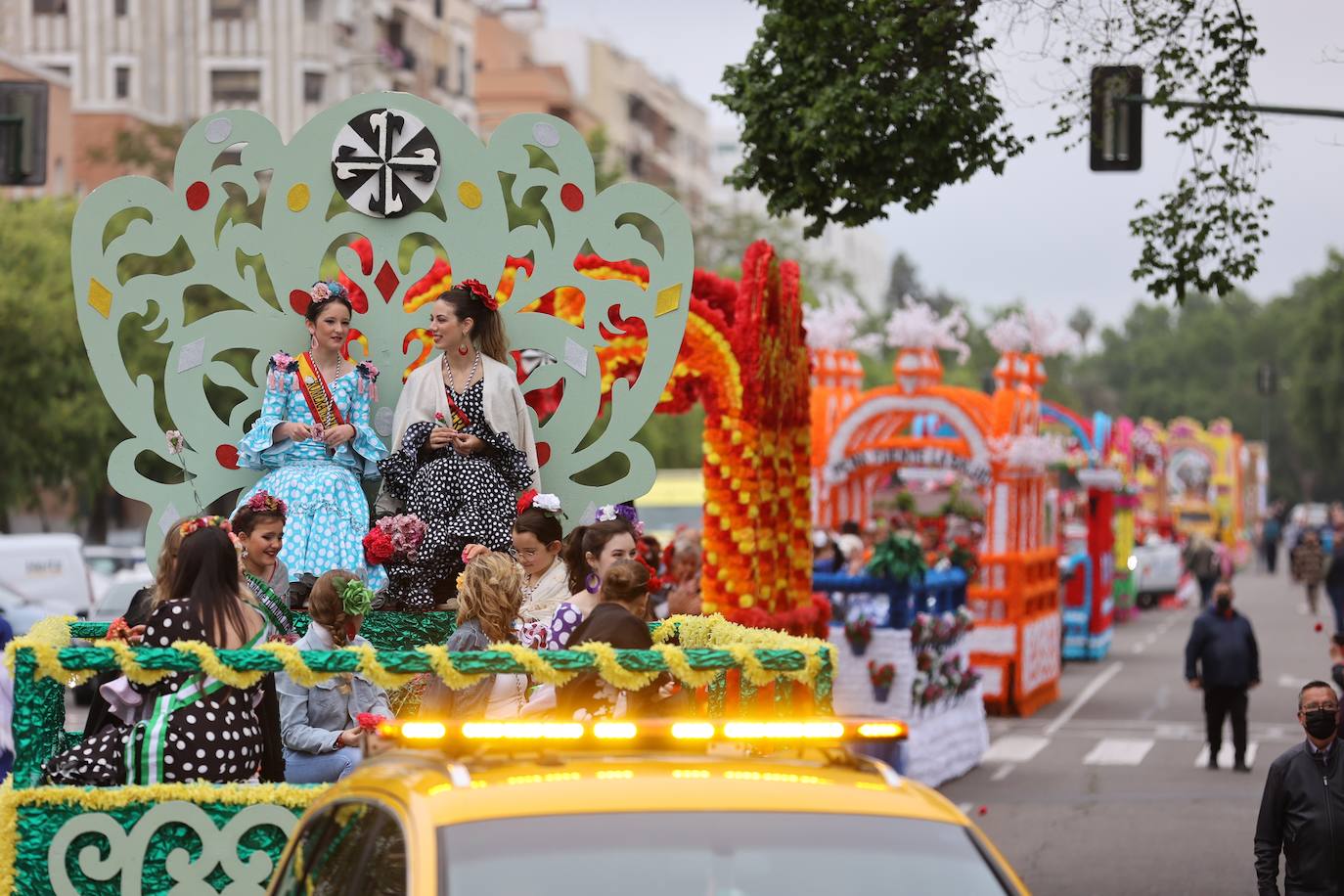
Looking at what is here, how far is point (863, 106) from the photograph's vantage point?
10656 mm

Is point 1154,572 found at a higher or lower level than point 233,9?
lower

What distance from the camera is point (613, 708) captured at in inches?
255

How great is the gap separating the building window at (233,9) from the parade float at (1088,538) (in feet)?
106

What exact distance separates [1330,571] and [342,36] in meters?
37.6

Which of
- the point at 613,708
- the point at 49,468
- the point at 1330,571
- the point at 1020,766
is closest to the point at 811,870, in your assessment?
the point at 613,708

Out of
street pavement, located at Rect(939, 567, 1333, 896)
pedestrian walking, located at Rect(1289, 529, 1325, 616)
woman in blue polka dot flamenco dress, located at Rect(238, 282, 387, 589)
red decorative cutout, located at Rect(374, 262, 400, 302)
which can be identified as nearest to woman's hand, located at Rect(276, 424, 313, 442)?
woman in blue polka dot flamenco dress, located at Rect(238, 282, 387, 589)

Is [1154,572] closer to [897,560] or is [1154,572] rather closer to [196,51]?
[196,51]

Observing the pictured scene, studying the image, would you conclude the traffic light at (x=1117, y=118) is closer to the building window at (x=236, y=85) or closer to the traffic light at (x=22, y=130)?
the traffic light at (x=22, y=130)

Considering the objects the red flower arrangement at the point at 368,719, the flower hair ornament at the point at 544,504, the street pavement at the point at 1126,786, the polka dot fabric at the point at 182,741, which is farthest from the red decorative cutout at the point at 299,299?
the street pavement at the point at 1126,786

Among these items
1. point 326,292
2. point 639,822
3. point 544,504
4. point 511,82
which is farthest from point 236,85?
point 639,822

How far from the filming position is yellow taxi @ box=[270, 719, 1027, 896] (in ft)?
12.4

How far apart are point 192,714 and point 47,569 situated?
2211 centimetres

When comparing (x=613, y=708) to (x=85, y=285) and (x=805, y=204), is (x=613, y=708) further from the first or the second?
(x=805, y=204)

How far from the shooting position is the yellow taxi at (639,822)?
3.77 m
